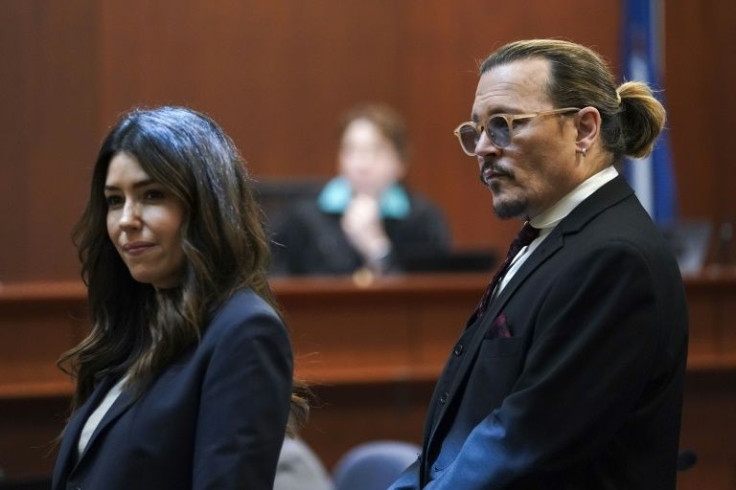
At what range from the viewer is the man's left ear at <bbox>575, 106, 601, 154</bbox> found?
2.30 m

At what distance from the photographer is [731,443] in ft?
17.1

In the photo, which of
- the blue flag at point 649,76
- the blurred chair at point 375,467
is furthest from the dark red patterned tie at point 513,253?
the blue flag at point 649,76

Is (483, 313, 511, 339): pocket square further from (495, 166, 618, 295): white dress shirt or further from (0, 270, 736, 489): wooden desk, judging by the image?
(0, 270, 736, 489): wooden desk

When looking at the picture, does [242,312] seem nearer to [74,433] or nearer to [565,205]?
[74,433]

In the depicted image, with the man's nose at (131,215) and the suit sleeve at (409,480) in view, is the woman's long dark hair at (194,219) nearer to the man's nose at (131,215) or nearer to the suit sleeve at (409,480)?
the man's nose at (131,215)

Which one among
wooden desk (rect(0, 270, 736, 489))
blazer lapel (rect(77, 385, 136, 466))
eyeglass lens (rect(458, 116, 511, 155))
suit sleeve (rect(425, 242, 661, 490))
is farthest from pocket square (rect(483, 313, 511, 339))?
wooden desk (rect(0, 270, 736, 489))

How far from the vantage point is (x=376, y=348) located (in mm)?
5219

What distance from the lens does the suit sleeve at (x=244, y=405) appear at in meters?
2.03

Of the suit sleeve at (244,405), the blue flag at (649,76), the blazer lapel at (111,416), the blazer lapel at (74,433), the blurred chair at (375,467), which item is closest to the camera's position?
the suit sleeve at (244,405)

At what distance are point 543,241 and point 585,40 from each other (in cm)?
624

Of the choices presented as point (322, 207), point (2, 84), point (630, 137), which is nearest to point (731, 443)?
point (322, 207)

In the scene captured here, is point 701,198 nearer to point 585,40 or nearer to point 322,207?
point 585,40

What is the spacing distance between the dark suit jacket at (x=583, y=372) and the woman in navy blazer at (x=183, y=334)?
0.38 metres

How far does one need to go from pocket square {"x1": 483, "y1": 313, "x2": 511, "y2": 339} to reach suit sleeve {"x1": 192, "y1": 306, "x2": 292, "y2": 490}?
0.40 metres
